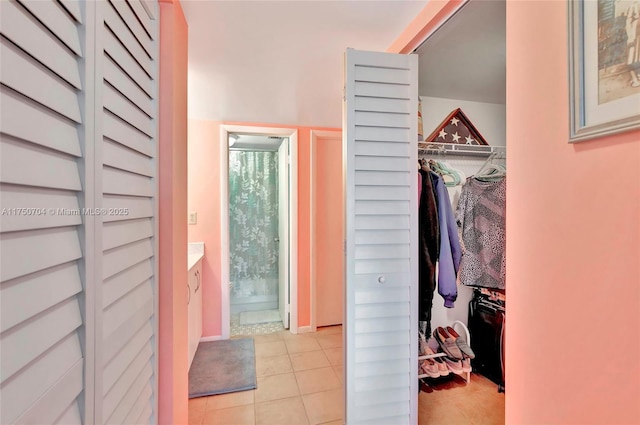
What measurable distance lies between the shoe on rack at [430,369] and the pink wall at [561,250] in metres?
1.05

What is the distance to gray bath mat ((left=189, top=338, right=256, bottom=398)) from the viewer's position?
77.0 inches

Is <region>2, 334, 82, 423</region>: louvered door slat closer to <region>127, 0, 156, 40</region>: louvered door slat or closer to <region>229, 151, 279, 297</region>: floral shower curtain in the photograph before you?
<region>127, 0, 156, 40</region>: louvered door slat

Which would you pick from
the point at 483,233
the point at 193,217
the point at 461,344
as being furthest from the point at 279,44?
the point at 461,344

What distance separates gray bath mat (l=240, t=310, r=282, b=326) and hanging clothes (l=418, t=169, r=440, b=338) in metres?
2.22

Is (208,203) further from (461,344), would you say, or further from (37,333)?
(461,344)

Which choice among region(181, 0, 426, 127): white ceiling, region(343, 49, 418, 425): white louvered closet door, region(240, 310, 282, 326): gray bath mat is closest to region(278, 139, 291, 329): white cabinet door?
region(240, 310, 282, 326): gray bath mat

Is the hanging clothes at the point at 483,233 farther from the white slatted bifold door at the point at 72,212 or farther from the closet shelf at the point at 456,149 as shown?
the white slatted bifold door at the point at 72,212

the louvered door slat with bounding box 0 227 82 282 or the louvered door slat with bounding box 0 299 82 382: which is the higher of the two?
the louvered door slat with bounding box 0 227 82 282

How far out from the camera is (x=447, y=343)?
78.0 inches

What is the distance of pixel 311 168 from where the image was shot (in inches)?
114

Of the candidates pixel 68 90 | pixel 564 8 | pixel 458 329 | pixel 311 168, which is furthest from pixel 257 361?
pixel 564 8

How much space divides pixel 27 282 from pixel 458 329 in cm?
254

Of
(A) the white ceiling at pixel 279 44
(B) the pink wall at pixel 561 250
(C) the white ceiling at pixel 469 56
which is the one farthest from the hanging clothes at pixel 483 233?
(A) the white ceiling at pixel 279 44

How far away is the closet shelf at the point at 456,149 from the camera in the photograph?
1.94 m
